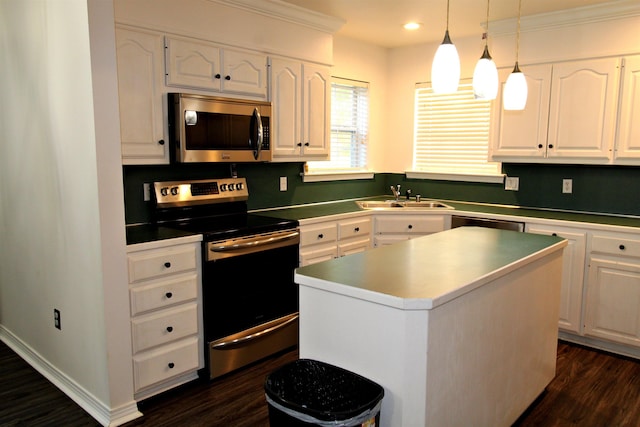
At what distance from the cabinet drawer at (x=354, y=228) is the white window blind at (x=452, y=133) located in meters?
1.16

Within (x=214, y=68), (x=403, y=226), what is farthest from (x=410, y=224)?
(x=214, y=68)

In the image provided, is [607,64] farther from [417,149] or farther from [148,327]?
[148,327]

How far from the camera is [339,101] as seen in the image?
4703 mm

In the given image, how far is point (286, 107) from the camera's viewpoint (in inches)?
149

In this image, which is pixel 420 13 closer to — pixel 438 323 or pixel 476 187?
Answer: pixel 476 187

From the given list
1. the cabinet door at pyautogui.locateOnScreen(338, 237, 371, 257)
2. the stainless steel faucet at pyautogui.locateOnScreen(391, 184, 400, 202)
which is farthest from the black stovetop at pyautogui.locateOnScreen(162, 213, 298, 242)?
the stainless steel faucet at pyautogui.locateOnScreen(391, 184, 400, 202)

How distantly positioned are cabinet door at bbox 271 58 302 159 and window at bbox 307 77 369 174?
0.64 meters

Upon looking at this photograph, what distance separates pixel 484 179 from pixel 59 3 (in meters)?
3.57

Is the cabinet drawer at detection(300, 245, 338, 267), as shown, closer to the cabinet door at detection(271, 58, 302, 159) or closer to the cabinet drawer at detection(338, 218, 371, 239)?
the cabinet drawer at detection(338, 218, 371, 239)

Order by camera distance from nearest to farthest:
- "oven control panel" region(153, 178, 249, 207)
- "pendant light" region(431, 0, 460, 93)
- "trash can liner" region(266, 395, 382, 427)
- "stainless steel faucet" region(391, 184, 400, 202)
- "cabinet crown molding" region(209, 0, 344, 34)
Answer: "trash can liner" region(266, 395, 382, 427) < "pendant light" region(431, 0, 460, 93) < "oven control panel" region(153, 178, 249, 207) < "cabinet crown molding" region(209, 0, 344, 34) < "stainless steel faucet" region(391, 184, 400, 202)

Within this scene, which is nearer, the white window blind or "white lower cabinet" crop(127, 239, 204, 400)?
"white lower cabinet" crop(127, 239, 204, 400)

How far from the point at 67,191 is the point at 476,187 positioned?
3.46m

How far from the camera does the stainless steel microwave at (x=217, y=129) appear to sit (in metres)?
3.05

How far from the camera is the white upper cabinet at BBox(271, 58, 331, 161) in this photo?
3.71 meters
